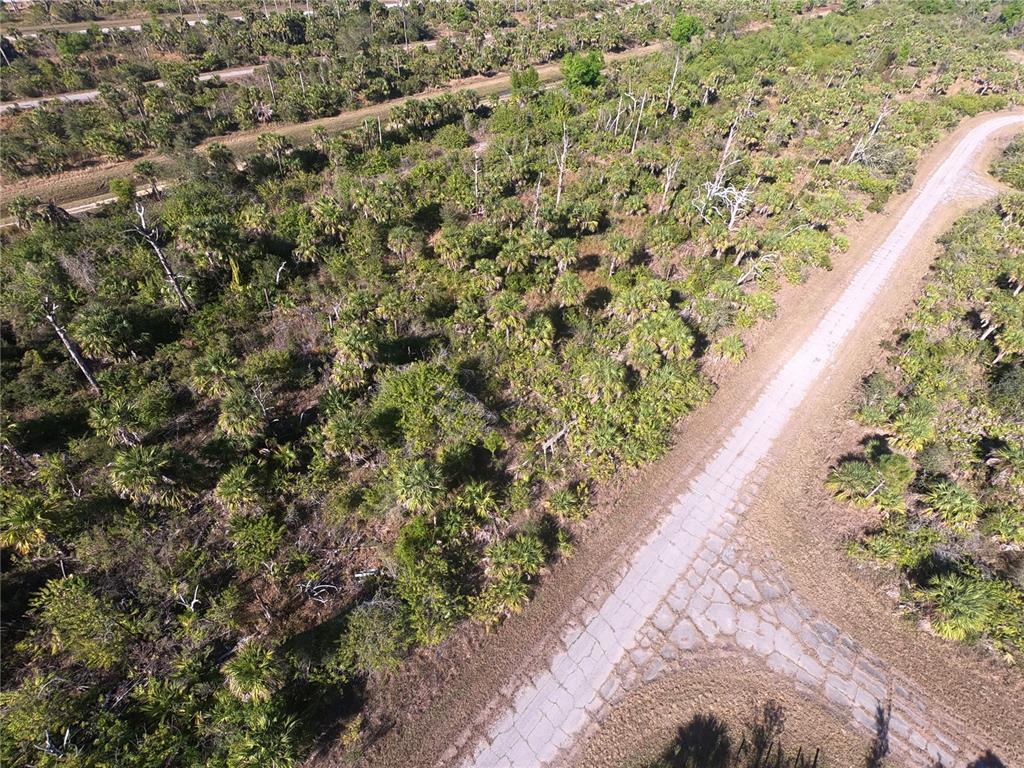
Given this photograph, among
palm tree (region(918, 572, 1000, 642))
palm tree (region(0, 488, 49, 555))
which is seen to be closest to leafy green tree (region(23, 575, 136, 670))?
palm tree (region(0, 488, 49, 555))

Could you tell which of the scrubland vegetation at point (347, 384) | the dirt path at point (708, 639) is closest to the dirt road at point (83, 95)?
the scrubland vegetation at point (347, 384)

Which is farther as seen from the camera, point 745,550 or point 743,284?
point 743,284

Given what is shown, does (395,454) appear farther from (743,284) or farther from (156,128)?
(156,128)

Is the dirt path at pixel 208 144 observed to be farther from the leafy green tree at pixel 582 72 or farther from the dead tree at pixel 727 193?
the dead tree at pixel 727 193

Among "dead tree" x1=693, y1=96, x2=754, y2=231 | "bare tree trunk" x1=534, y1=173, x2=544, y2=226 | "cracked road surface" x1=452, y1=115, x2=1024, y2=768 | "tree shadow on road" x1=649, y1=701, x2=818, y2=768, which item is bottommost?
"tree shadow on road" x1=649, y1=701, x2=818, y2=768

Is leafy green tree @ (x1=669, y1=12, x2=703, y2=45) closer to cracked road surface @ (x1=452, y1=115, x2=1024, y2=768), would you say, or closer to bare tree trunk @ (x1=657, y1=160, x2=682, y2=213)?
bare tree trunk @ (x1=657, y1=160, x2=682, y2=213)

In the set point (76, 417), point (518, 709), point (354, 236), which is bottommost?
point (518, 709)

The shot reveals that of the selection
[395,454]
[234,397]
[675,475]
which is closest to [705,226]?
[675,475]
